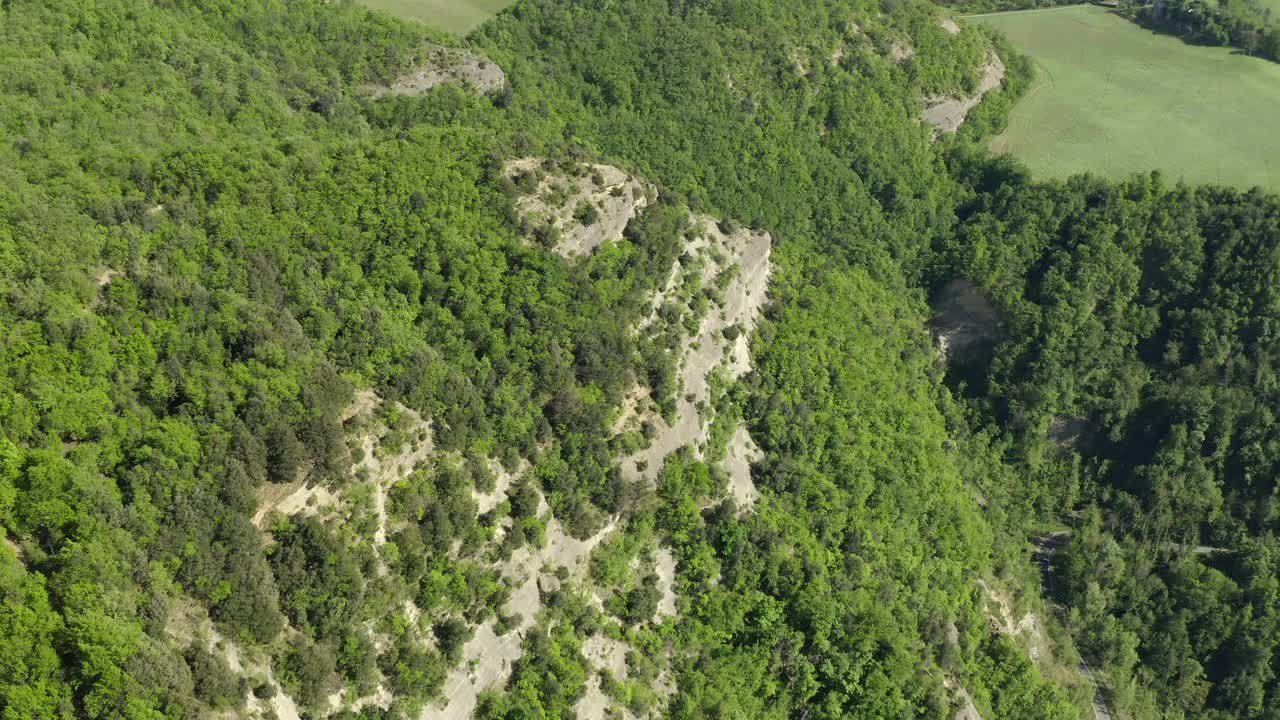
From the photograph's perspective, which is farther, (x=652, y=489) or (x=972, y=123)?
(x=972, y=123)

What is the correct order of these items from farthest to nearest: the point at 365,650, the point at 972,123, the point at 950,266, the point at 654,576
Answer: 1. the point at 972,123
2. the point at 950,266
3. the point at 654,576
4. the point at 365,650

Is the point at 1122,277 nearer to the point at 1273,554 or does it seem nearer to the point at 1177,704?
the point at 1273,554

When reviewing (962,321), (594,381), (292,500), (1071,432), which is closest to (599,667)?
A: (594,381)

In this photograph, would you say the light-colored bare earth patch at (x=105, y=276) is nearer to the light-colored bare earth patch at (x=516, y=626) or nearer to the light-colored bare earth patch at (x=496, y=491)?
the light-colored bare earth patch at (x=496, y=491)

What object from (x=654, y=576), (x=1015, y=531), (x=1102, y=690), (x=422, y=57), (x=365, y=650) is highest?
(x=422, y=57)

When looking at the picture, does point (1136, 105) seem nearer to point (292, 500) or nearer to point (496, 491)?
point (496, 491)

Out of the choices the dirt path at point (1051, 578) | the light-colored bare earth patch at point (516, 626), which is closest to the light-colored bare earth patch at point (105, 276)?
the light-colored bare earth patch at point (516, 626)

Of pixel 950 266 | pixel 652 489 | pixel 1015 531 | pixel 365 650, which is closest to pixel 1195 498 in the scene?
pixel 1015 531
